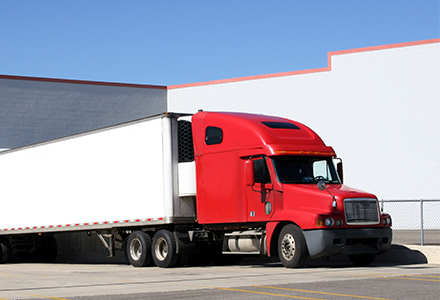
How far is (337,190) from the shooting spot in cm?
1636

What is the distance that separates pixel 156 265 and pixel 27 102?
22.4 m

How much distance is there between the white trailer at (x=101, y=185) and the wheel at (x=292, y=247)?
9.80 feet

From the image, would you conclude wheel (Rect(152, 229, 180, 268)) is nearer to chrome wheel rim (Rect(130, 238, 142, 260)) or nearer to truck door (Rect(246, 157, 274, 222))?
chrome wheel rim (Rect(130, 238, 142, 260))

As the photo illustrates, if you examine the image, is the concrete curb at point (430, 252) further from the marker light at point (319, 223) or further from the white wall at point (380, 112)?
the white wall at point (380, 112)

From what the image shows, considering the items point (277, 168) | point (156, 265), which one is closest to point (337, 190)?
point (277, 168)

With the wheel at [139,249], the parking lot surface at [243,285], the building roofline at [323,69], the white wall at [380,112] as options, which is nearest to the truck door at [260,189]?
the parking lot surface at [243,285]

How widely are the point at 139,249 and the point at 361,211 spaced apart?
20.3ft

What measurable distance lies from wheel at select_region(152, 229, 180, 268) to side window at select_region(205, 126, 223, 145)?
256 cm

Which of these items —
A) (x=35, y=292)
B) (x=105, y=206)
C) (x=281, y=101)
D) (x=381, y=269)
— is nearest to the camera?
(x=35, y=292)

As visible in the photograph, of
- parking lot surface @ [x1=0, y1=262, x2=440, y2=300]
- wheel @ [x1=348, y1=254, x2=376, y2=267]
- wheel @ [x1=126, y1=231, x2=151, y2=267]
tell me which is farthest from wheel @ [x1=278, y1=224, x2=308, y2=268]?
wheel @ [x1=126, y1=231, x2=151, y2=267]

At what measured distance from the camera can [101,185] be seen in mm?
20531

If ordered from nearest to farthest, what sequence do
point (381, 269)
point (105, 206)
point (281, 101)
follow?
point (381, 269) < point (105, 206) < point (281, 101)

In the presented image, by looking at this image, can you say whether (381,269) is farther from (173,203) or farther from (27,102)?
(27,102)

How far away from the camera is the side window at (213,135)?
17719 mm
